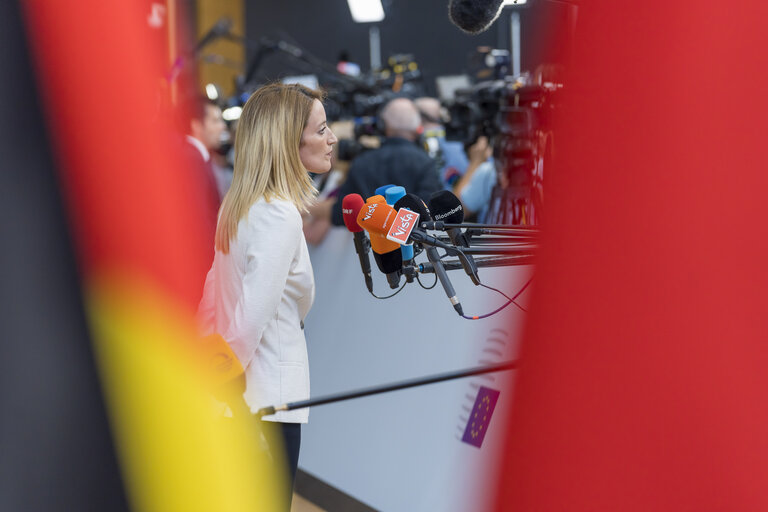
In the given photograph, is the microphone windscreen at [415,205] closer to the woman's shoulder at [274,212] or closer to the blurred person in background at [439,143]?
the woman's shoulder at [274,212]

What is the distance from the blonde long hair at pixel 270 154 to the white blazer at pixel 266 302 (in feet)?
0.07

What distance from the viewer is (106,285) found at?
4.39ft

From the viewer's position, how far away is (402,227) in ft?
4.44

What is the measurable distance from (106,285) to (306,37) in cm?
647

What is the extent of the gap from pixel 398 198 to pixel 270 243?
231 millimetres

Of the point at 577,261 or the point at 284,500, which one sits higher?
the point at 577,261

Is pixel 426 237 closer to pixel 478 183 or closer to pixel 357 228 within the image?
pixel 357 228

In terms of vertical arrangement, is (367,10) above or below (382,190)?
above

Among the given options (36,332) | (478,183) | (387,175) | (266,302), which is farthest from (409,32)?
(36,332)

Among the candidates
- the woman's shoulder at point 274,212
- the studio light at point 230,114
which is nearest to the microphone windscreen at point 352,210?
the woman's shoulder at point 274,212

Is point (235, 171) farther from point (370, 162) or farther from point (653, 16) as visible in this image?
point (653, 16)

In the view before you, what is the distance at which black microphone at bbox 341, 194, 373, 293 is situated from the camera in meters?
1.44

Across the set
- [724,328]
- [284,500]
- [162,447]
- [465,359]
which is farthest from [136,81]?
[724,328]

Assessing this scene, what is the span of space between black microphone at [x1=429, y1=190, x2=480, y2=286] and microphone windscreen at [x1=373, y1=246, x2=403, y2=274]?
0.09 m
